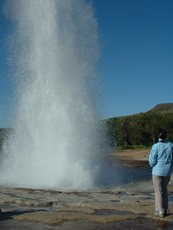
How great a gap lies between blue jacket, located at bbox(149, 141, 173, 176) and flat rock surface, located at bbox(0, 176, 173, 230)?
1004 millimetres

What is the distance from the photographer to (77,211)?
9.62m

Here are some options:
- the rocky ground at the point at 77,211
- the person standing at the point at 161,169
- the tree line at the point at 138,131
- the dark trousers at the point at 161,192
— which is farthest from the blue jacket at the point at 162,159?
the tree line at the point at 138,131

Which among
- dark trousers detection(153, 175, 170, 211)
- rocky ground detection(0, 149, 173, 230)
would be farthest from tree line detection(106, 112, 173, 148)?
dark trousers detection(153, 175, 170, 211)

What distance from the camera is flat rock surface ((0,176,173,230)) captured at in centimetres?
815

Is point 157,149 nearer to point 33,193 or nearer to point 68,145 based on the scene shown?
point 33,193

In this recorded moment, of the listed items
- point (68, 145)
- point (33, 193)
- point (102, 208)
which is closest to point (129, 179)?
point (68, 145)

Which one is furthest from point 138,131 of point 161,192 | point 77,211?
point 161,192

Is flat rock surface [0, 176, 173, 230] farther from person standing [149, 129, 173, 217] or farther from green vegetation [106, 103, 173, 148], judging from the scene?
green vegetation [106, 103, 173, 148]

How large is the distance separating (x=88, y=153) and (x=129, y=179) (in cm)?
256

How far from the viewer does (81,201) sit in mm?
11281

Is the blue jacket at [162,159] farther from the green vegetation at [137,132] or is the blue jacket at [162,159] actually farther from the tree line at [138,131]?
the green vegetation at [137,132]

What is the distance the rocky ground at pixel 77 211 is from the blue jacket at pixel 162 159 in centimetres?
100

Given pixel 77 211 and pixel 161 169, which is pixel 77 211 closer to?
pixel 77 211

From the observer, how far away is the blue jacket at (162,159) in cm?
897
